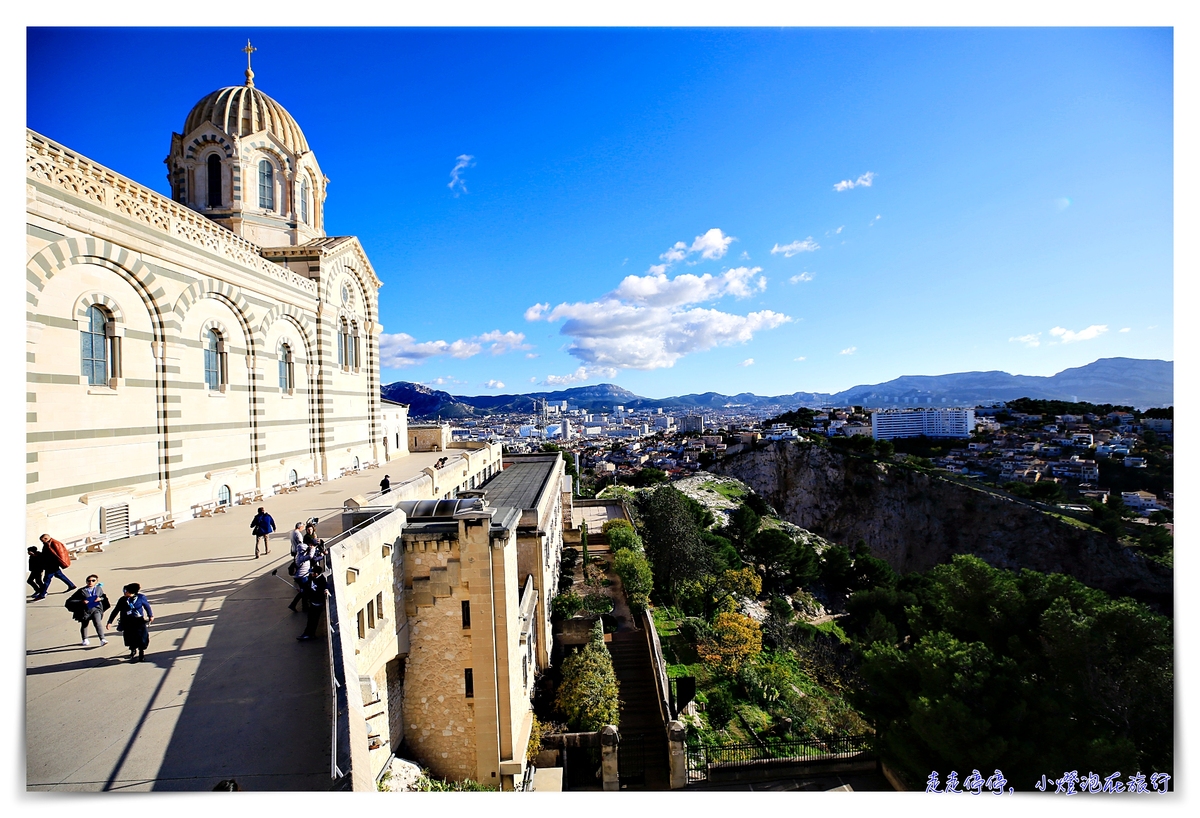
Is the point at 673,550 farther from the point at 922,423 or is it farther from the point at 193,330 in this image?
the point at 922,423

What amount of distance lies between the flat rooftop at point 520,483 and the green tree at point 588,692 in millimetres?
4242

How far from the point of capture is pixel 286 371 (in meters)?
15.2

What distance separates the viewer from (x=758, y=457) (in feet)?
223

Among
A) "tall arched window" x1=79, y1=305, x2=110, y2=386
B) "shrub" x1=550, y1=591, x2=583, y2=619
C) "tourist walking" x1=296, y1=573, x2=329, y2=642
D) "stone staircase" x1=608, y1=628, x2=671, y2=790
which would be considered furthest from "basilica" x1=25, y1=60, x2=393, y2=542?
"stone staircase" x1=608, y1=628, x2=671, y2=790

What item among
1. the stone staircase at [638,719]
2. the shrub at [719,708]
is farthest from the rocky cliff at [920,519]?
the stone staircase at [638,719]

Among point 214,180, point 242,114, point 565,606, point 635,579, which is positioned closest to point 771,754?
point 565,606

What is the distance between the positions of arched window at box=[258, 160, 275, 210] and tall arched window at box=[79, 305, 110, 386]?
10150 millimetres

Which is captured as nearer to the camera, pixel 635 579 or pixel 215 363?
pixel 215 363

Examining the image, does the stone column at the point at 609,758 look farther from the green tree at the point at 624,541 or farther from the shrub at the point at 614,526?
the shrub at the point at 614,526

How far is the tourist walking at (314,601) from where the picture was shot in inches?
224

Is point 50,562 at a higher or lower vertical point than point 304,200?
lower

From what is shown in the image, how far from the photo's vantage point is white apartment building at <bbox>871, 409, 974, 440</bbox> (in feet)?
211

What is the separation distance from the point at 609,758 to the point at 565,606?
5.31 metres

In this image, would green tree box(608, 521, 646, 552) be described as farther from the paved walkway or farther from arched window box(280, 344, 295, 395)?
the paved walkway
